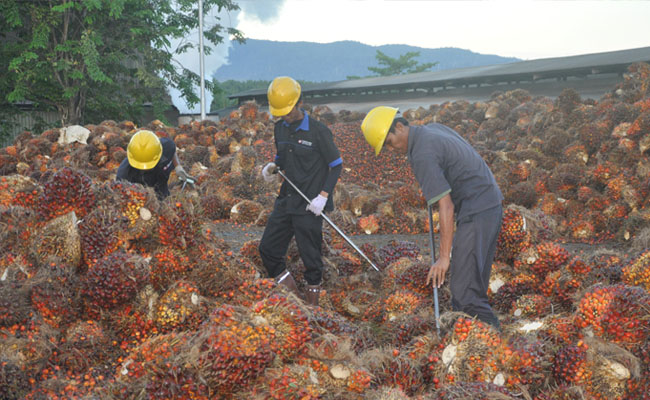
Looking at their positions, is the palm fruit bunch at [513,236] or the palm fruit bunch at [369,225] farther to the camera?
the palm fruit bunch at [369,225]

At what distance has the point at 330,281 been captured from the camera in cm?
532

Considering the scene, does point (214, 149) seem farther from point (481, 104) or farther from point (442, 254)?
point (442, 254)

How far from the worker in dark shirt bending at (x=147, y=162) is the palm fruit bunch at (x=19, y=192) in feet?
2.69

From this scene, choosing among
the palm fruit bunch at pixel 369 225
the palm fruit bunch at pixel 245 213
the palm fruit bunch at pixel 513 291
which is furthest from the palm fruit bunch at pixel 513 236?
the palm fruit bunch at pixel 245 213

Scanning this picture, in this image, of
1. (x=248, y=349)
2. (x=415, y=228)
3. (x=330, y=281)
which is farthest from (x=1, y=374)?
(x=415, y=228)

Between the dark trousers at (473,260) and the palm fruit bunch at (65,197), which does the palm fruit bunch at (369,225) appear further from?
the palm fruit bunch at (65,197)

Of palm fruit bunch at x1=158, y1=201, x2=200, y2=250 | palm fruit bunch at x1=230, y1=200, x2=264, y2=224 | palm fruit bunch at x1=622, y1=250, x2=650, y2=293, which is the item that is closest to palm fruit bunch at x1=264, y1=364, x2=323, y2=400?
palm fruit bunch at x1=158, y1=201, x2=200, y2=250

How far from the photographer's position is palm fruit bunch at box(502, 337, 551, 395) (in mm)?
2791

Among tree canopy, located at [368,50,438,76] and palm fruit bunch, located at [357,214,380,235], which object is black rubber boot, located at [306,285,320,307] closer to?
palm fruit bunch, located at [357,214,380,235]

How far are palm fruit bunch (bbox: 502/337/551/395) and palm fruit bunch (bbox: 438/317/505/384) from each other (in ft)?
0.16

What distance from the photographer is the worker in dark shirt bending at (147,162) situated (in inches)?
196

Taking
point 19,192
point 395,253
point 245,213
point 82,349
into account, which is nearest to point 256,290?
point 82,349

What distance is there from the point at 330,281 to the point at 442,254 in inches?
79.9

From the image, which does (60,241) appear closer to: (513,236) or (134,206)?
(134,206)
